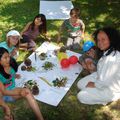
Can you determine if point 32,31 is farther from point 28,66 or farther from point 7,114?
point 7,114

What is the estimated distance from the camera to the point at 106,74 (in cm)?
452

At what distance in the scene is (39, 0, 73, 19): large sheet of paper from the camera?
700cm

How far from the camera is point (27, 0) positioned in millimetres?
7770

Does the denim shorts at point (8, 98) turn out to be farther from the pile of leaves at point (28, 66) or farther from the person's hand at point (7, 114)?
the pile of leaves at point (28, 66)

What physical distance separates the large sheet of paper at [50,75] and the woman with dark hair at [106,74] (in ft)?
1.21

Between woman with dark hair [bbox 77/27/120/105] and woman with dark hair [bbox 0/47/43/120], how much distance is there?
80 cm

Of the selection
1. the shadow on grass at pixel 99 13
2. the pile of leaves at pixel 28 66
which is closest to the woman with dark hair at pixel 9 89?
the pile of leaves at pixel 28 66

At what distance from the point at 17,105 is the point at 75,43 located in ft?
6.11

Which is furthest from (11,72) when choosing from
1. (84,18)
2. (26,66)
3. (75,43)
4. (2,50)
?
(84,18)

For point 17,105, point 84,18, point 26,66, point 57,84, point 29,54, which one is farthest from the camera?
point 84,18

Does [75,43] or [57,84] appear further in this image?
[75,43]

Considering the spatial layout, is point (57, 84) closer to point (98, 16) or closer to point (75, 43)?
point (75, 43)

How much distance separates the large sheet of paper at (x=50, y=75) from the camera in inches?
191

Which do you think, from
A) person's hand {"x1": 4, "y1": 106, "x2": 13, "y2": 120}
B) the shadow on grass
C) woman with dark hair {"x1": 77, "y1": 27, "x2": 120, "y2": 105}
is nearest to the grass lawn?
the shadow on grass
